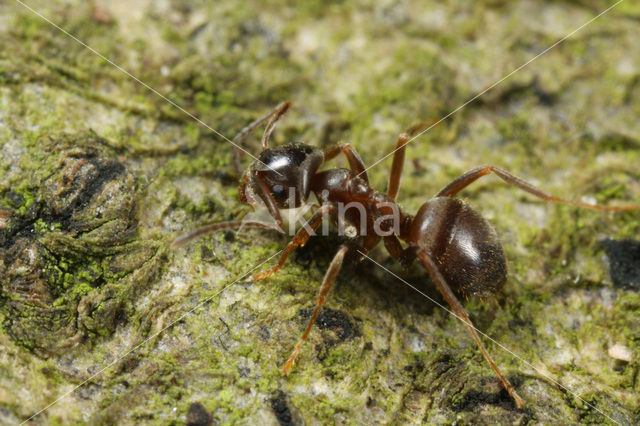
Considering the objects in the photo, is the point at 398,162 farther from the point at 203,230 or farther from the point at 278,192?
the point at 203,230

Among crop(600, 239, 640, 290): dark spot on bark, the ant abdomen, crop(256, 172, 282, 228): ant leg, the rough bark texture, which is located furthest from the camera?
crop(600, 239, 640, 290): dark spot on bark

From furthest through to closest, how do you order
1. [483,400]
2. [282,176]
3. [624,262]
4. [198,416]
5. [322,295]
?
[624,262], [282,176], [322,295], [483,400], [198,416]

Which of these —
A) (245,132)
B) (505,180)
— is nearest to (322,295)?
(245,132)

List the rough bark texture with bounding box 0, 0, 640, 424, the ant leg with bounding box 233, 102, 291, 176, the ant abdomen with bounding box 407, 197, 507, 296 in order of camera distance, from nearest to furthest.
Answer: the rough bark texture with bounding box 0, 0, 640, 424, the ant abdomen with bounding box 407, 197, 507, 296, the ant leg with bounding box 233, 102, 291, 176

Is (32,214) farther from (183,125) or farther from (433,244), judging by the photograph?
(433,244)

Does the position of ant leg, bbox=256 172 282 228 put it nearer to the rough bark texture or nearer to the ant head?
the ant head

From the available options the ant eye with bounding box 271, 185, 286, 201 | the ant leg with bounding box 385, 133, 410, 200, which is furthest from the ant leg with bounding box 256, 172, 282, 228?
the ant leg with bounding box 385, 133, 410, 200
